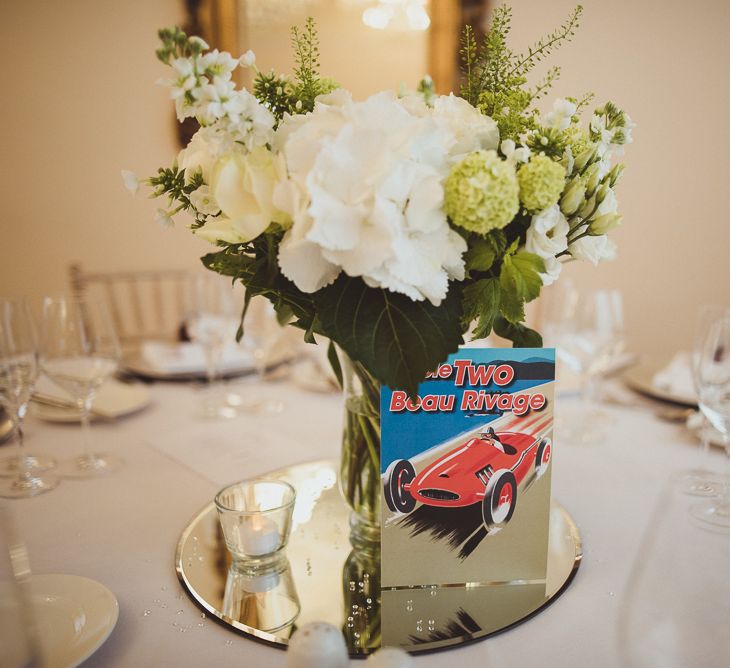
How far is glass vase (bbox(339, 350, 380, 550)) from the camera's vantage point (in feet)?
2.20

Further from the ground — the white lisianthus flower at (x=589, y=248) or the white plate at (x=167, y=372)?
the white lisianthus flower at (x=589, y=248)

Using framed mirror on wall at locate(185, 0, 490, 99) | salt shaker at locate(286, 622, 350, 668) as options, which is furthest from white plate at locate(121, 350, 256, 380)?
framed mirror on wall at locate(185, 0, 490, 99)

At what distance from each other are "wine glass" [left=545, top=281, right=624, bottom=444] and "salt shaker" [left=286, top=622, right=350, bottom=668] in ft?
2.31

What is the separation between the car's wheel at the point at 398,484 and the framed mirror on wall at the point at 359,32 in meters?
2.30

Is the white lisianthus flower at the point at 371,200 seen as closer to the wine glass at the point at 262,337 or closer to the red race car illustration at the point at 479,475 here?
the red race car illustration at the point at 479,475

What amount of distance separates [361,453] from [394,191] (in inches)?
12.5

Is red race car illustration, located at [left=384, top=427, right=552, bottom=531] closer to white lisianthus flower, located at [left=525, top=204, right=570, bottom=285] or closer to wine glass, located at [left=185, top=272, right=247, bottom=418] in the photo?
white lisianthus flower, located at [left=525, top=204, right=570, bottom=285]

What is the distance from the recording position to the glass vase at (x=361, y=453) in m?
0.67

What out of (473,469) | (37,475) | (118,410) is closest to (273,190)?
(473,469)

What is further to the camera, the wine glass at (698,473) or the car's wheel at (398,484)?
the wine glass at (698,473)

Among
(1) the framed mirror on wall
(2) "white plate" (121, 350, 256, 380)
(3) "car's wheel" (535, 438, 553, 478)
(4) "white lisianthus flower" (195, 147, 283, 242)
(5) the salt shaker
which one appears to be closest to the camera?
(5) the salt shaker

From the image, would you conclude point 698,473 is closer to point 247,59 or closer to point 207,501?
point 207,501

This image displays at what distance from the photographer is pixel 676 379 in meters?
1.20

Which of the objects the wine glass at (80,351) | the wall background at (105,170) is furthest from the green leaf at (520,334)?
the wall background at (105,170)
